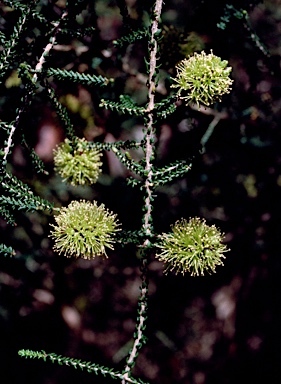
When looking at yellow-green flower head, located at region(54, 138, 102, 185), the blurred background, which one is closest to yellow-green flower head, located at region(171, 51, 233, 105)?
yellow-green flower head, located at region(54, 138, 102, 185)

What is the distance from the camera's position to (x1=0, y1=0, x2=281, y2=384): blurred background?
4.60 ft

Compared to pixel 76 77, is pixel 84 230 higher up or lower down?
lower down

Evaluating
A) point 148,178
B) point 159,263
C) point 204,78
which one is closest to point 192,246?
point 148,178

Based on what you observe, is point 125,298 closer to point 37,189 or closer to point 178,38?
point 37,189

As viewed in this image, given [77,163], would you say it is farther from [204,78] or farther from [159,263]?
[159,263]

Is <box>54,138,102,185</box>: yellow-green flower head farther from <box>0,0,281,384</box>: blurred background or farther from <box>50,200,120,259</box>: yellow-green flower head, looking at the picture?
<box>0,0,281,384</box>: blurred background

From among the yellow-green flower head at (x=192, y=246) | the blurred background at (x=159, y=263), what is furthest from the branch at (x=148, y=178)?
the blurred background at (x=159, y=263)

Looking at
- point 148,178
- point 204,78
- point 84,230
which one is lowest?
point 84,230

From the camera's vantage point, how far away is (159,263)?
Answer: 167cm

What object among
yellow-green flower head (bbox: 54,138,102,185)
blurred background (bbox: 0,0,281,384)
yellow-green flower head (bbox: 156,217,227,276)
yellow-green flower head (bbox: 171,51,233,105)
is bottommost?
blurred background (bbox: 0,0,281,384)

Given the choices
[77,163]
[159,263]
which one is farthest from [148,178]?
[159,263]

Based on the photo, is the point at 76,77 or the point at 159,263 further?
the point at 159,263

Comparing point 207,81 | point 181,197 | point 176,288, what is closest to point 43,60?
point 207,81

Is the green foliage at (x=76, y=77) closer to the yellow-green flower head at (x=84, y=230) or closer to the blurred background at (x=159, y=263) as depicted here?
the yellow-green flower head at (x=84, y=230)
